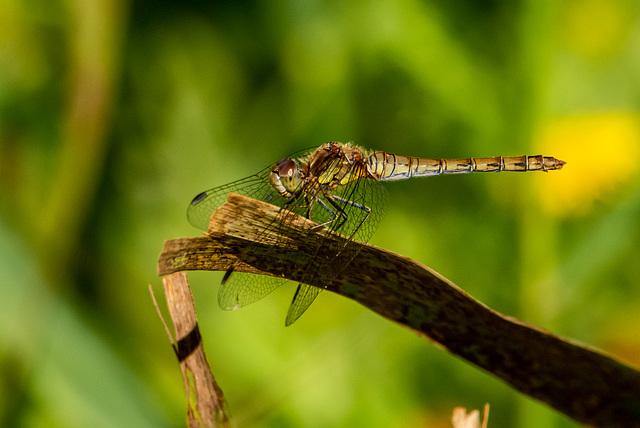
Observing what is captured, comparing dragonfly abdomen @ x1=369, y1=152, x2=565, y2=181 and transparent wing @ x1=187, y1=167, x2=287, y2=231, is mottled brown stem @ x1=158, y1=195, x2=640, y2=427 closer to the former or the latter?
transparent wing @ x1=187, y1=167, x2=287, y2=231

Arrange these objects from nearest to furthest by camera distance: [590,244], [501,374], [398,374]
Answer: [501,374]
[398,374]
[590,244]

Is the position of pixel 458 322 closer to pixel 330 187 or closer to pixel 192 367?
pixel 192 367

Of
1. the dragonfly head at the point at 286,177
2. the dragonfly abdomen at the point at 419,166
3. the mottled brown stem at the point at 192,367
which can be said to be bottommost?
the mottled brown stem at the point at 192,367

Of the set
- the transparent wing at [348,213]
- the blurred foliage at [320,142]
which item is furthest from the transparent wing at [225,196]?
the blurred foliage at [320,142]

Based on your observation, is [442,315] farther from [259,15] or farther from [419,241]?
[259,15]

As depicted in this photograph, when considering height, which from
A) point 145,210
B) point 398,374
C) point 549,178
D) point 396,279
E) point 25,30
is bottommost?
point 398,374

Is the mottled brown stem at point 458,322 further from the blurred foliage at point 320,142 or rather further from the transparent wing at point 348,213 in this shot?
the blurred foliage at point 320,142

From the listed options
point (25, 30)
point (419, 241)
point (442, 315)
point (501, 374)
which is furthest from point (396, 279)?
point (25, 30)
